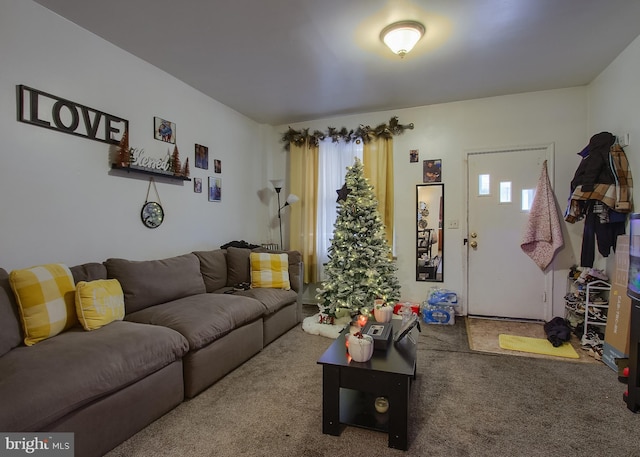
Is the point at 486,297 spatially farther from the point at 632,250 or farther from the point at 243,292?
the point at 243,292

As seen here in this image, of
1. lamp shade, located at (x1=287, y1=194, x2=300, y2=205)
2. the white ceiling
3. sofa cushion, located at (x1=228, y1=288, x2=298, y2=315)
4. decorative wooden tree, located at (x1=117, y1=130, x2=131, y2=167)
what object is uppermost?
the white ceiling

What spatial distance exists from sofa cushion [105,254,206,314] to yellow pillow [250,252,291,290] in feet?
1.93

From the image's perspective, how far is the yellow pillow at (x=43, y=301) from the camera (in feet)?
6.14

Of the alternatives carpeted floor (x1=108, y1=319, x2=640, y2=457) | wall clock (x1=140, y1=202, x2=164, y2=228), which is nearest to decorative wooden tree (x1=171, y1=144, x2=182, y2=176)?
wall clock (x1=140, y1=202, x2=164, y2=228)

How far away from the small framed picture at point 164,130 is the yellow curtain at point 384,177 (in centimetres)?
237

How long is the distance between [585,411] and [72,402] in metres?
2.82

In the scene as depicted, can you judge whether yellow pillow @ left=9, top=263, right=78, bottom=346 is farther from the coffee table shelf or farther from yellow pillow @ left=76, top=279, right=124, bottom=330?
the coffee table shelf

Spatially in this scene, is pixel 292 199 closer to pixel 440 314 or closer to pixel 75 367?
pixel 440 314

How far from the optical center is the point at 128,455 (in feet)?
5.56

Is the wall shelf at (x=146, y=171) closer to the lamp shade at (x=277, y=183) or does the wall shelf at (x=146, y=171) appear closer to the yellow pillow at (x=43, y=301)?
the yellow pillow at (x=43, y=301)

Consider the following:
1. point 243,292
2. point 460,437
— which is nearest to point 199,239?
point 243,292

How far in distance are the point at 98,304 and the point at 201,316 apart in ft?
2.11

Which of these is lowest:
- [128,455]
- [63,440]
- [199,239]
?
[128,455]

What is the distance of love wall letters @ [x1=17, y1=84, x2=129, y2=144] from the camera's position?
7.46 ft
